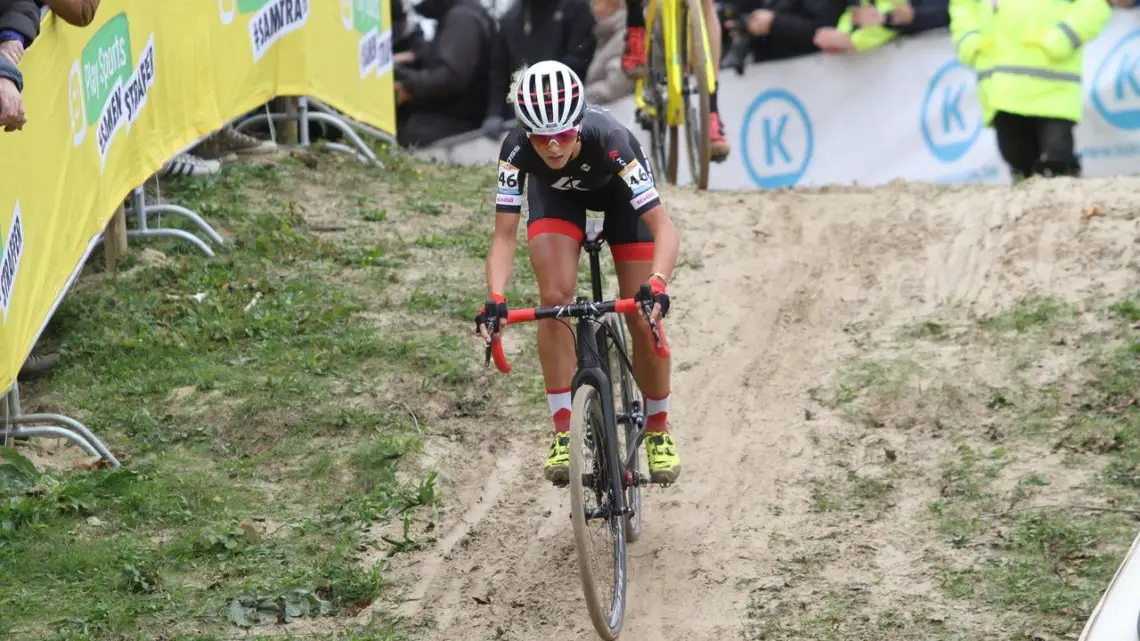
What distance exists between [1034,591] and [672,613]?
1.43m

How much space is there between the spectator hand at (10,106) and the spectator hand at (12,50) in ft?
1.14

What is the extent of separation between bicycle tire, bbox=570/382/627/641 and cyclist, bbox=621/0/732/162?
5.18 m

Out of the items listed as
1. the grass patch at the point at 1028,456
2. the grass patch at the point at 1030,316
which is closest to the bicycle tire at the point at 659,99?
the grass patch at the point at 1028,456

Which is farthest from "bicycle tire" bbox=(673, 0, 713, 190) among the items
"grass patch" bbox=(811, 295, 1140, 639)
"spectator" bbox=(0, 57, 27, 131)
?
"spectator" bbox=(0, 57, 27, 131)

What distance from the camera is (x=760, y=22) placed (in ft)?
40.1

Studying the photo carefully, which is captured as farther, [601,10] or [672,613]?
[601,10]

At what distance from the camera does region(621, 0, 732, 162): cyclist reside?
1077 cm

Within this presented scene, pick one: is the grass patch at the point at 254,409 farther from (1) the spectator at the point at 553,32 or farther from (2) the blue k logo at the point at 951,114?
(2) the blue k logo at the point at 951,114

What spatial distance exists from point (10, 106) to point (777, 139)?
756 cm

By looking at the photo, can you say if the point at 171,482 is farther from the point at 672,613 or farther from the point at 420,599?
the point at 672,613

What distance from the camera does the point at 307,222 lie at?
10398 millimetres

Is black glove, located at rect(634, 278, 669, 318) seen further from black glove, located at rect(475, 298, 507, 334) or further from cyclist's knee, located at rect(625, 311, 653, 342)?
cyclist's knee, located at rect(625, 311, 653, 342)

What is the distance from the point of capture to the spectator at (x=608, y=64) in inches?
499

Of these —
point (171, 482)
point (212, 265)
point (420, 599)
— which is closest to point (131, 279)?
point (212, 265)
